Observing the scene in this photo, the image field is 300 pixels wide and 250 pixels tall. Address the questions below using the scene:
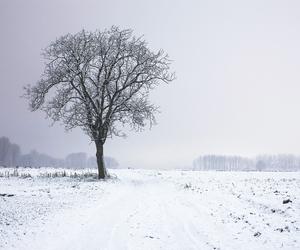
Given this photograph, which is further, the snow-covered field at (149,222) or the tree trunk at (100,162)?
the tree trunk at (100,162)

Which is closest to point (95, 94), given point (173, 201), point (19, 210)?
point (173, 201)

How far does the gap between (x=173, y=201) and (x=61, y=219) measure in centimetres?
678

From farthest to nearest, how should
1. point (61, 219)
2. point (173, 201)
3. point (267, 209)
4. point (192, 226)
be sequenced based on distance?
point (173, 201) < point (267, 209) < point (61, 219) < point (192, 226)

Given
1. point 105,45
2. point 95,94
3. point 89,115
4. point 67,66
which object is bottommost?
point 89,115

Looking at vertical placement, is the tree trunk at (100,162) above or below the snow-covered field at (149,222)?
above

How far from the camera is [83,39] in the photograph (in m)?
33.7

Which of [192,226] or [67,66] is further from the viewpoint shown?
[67,66]

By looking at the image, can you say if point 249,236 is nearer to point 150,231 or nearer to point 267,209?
point 150,231

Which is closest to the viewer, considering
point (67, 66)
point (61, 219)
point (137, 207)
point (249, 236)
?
point (249, 236)

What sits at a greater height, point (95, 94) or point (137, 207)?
point (95, 94)

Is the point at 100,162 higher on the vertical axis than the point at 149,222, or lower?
higher

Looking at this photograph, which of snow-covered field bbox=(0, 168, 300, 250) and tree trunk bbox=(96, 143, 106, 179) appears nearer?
snow-covered field bbox=(0, 168, 300, 250)

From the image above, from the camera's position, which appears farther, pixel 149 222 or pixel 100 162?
pixel 100 162

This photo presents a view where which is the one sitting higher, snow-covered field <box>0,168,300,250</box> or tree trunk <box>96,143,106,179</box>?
tree trunk <box>96,143,106,179</box>
